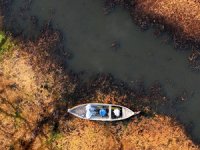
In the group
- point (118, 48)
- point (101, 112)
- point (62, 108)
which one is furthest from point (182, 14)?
point (62, 108)

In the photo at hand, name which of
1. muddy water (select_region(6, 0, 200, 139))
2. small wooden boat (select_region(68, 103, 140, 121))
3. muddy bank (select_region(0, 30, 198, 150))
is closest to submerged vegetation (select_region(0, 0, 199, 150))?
muddy bank (select_region(0, 30, 198, 150))

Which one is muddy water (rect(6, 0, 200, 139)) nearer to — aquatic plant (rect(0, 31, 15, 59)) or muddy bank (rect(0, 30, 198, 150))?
muddy bank (rect(0, 30, 198, 150))

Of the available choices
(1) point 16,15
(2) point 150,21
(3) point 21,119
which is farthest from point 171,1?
(3) point 21,119

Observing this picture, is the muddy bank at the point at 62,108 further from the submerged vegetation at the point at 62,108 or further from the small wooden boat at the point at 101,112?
the small wooden boat at the point at 101,112

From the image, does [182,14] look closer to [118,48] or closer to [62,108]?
[118,48]

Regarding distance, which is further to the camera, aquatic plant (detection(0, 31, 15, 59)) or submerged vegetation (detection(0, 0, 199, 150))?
aquatic plant (detection(0, 31, 15, 59))

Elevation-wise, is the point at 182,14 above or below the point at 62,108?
above

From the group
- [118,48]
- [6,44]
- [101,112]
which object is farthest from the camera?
[6,44]
